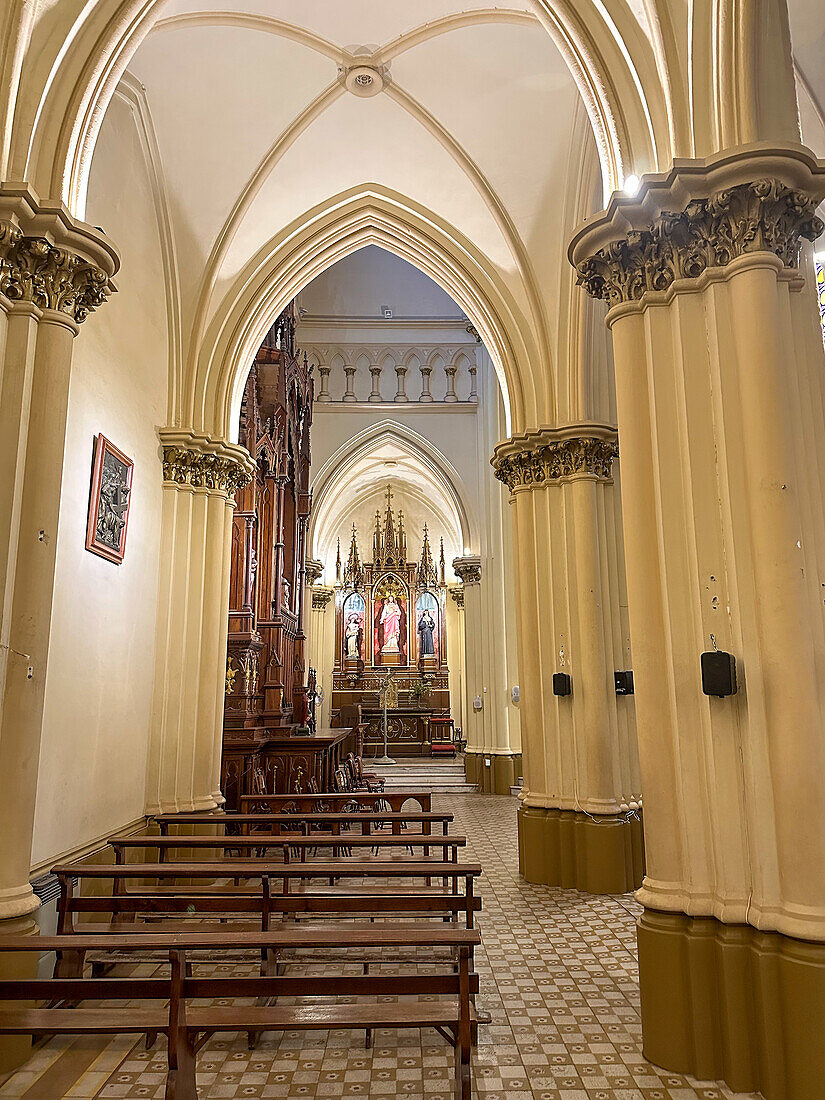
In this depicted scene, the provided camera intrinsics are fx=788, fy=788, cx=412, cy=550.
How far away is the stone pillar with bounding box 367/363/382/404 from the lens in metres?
20.9

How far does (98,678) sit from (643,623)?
4791 mm

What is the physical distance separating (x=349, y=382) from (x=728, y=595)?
58.0ft

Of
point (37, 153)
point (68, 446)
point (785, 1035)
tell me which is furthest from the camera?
point (68, 446)

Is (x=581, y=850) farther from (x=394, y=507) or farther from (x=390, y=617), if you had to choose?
(x=394, y=507)

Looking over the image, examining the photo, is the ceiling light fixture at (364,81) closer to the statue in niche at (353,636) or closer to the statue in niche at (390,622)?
the statue in niche at (353,636)

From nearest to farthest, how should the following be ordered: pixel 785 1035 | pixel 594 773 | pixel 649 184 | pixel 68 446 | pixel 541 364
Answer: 1. pixel 785 1035
2. pixel 649 184
3. pixel 68 446
4. pixel 594 773
5. pixel 541 364

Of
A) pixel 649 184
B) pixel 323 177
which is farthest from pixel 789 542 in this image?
pixel 323 177

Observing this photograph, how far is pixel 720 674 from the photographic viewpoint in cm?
417

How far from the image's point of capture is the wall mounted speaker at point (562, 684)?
27.4ft

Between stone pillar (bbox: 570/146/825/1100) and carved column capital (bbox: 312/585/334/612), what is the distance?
72.3 feet

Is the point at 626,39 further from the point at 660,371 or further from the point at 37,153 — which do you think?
the point at 37,153

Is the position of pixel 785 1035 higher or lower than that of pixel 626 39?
lower

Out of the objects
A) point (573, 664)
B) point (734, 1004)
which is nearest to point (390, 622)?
point (573, 664)

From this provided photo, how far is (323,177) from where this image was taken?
9547 millimetres
